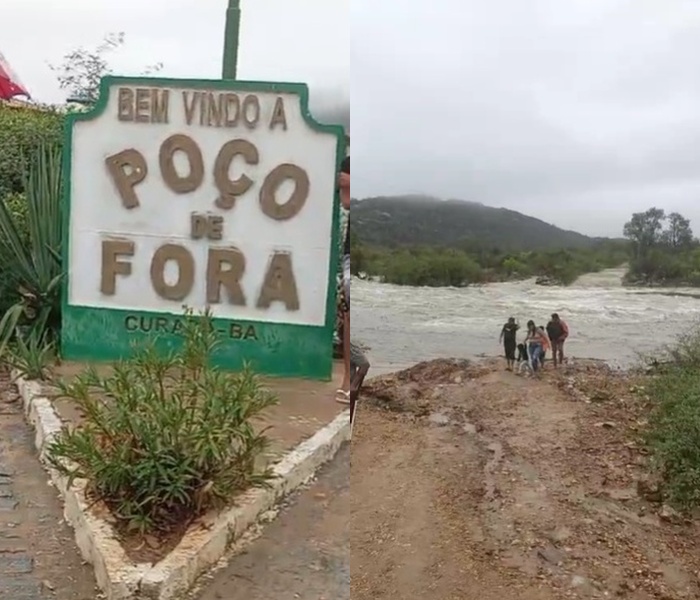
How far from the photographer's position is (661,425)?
158cm

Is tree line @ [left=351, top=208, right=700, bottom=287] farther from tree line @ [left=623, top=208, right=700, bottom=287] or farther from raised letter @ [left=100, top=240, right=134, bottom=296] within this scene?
raised letter @ [left=100, top=240, right=134, bottom=296]

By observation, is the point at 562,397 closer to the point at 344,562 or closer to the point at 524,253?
the point at 524,253

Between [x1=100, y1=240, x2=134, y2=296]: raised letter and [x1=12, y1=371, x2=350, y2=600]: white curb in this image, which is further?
[x1=100, y1=240, x2=134, y2=296]: raised letter

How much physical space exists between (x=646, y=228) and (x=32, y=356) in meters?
2.34

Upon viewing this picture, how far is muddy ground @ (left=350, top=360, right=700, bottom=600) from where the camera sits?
4.86 feet

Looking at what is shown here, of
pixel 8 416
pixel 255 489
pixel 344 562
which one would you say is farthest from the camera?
pixel 8 416

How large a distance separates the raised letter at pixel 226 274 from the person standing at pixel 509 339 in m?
1.86

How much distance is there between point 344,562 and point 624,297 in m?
0.93

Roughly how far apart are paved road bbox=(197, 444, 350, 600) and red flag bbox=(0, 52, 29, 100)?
2282mm

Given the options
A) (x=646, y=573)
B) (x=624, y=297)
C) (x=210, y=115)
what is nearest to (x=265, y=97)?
(x=210, y=115)

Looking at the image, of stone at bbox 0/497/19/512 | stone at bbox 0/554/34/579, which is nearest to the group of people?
stone at bbox 0/554/34/579

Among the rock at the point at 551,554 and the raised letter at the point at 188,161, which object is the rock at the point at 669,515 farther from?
the raised letter at the point at 188,161

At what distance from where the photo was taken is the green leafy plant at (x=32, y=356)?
3252 mm

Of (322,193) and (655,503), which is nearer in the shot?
(655,503)
